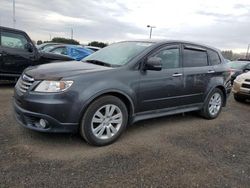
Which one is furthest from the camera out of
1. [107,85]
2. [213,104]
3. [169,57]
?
[213,104]

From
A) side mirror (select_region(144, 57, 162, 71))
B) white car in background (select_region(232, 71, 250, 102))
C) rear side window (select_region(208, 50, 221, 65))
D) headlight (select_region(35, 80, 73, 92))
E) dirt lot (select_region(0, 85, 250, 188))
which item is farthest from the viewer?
white car in background (select_region(232, 71, 250, 102))

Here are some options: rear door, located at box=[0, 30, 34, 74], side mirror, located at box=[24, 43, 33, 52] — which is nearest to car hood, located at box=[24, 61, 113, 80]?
rear door, located at box=[0, 30, 34, 74]

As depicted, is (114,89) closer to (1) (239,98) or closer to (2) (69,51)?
(1) (239,98)

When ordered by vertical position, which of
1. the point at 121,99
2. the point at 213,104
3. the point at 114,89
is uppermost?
the point at 114,89

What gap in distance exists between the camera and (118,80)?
14.3 feet

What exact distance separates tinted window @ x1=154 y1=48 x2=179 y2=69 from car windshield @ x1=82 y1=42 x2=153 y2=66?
29cm

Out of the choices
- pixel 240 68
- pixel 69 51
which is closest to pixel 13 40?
pixel 69 51

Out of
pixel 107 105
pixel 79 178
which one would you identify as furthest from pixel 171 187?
pixel 107 105

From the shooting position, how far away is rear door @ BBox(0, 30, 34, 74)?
840 cm

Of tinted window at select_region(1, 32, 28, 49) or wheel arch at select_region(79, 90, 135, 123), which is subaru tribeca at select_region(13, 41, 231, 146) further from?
tinted window at select_region(1, 32, 28, 49)

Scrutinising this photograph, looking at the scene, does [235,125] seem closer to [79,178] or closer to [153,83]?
[153,83]

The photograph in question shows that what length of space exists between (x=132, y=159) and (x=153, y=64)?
5.21 ft

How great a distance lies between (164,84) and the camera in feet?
16.4

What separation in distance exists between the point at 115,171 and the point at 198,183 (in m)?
1.01
